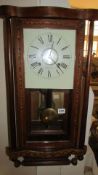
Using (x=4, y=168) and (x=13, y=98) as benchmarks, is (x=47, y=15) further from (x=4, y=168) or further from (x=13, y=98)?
(x=4, y=168)

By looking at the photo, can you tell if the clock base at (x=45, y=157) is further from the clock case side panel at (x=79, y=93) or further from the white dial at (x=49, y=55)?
the white dial at (x=49, y=55)

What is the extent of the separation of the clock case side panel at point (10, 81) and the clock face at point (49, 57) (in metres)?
0.08

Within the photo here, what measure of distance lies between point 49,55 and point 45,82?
0.14m

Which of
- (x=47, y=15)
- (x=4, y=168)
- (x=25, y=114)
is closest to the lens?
(x=47, y=15)

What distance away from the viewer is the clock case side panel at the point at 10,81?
0.86m

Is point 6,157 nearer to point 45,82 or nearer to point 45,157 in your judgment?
point 45,157

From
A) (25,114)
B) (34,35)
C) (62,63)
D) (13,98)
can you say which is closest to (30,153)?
(25,114)

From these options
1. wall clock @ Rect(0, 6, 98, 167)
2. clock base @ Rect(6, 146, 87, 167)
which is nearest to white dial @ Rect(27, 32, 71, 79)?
wall clock @ Rect(0, 6, 98, 167)

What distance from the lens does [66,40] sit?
0.91 metres

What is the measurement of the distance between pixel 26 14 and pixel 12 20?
0.24 ft

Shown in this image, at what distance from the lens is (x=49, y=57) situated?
93 cm

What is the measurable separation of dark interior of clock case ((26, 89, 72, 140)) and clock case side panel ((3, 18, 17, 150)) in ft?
0.27

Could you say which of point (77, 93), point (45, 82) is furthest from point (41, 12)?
point (77, 93)

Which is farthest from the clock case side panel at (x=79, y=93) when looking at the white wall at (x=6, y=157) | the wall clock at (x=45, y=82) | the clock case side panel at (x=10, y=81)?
the clock case side panel at (x=10, y=81)
